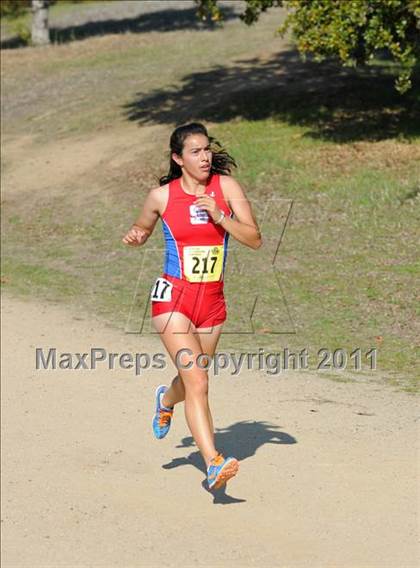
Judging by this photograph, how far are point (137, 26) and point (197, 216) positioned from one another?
31.5m

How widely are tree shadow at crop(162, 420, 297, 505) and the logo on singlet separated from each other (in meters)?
2.14

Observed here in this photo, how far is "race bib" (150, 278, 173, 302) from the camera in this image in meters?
7.97

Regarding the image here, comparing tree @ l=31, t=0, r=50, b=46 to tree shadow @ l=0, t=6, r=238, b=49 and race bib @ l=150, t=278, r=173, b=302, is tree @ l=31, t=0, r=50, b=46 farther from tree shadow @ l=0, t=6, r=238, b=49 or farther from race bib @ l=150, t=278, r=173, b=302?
race bib @ l=150, t=278, r=173, b=302

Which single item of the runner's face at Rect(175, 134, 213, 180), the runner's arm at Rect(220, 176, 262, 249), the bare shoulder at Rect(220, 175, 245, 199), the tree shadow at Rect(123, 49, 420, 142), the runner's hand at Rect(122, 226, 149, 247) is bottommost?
the tree shadow at Rect(123, 49, 420, 142)

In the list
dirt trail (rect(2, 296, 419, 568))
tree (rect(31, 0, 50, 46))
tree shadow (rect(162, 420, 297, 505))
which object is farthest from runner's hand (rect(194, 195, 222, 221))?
tree (rect(31, 0, 50, 46))

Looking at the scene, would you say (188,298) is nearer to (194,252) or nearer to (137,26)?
(194,252)

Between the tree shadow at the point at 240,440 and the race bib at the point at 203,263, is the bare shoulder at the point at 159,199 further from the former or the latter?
the tree shadow at the point at 240,440

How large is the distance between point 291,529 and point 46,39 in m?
30.1

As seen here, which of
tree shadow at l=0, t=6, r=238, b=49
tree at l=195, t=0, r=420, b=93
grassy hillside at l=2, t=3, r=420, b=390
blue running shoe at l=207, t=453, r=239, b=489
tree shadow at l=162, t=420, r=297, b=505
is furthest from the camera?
tree shadow at l=0, t=6, r=238, b=49

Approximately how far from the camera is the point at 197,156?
7.89 meters

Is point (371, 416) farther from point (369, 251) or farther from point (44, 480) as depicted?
point (369, 251)

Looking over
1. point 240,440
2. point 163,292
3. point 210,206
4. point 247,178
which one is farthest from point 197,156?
point 247,178

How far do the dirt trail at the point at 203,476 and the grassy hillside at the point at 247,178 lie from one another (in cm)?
117

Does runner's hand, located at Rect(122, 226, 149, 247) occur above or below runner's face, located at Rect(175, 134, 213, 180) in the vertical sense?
below
